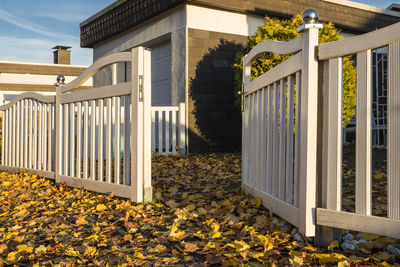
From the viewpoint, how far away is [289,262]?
1.97 m

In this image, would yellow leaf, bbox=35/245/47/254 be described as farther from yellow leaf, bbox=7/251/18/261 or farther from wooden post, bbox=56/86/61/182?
wooden post, bbox=56/86/61/182

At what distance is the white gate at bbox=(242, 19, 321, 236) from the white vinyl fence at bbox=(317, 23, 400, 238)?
0.08 metres

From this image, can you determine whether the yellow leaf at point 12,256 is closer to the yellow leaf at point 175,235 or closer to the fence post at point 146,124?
the yellow leaf at point 175,235

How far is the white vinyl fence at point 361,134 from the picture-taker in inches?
73.3

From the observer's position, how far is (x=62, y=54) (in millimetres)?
22875

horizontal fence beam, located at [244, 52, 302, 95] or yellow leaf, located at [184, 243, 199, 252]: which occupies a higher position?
horizontal fence beam, located at [244, 52, 302, 95]

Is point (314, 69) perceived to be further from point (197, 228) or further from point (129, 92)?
point (129, 92)

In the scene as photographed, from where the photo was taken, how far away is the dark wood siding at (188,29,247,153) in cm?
759

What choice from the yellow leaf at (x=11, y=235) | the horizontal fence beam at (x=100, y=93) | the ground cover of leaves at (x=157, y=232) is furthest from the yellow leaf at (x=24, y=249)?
the horizontal fence beam at (x=100, y=93)

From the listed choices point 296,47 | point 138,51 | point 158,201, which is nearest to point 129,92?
point 138,51

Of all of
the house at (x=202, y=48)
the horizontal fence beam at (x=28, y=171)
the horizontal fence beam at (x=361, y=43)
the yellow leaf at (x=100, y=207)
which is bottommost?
the yellow leaf at (x=100, y=207)

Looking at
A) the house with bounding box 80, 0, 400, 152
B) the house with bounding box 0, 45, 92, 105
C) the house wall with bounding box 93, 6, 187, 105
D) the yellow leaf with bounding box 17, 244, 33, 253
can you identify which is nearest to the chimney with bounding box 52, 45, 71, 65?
the house with bounding box 0, 45, 92, 105

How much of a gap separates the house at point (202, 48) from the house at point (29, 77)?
33.3ft

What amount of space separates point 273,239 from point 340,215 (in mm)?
433
